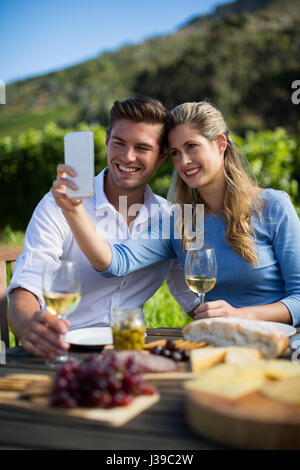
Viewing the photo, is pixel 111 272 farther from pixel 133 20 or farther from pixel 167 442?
pixel 133 20

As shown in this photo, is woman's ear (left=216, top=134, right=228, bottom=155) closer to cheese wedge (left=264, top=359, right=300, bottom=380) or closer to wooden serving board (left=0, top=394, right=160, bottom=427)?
cheese wedge (left=264, top=359, right=300, bottom=380)

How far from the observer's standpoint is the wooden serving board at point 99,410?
3.76 feet

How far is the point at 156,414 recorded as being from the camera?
1228 millimetres

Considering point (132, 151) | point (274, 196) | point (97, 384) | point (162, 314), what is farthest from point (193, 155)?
point (162, 314)

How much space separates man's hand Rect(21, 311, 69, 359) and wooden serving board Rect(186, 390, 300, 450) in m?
0.67

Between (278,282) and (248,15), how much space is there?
1444 inches

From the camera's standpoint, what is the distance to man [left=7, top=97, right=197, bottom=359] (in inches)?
103

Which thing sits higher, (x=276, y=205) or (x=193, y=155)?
(x=193, y=155)

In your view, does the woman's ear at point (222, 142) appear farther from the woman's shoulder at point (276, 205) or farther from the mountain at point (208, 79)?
the mountain at point (208, 79)

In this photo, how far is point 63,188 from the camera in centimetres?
192

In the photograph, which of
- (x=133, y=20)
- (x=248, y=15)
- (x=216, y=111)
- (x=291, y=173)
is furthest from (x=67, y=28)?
(x=216, y=111)

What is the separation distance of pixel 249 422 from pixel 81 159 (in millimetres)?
1119

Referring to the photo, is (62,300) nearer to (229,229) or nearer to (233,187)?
(229,229)

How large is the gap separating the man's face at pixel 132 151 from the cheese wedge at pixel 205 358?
1479 millimetres
